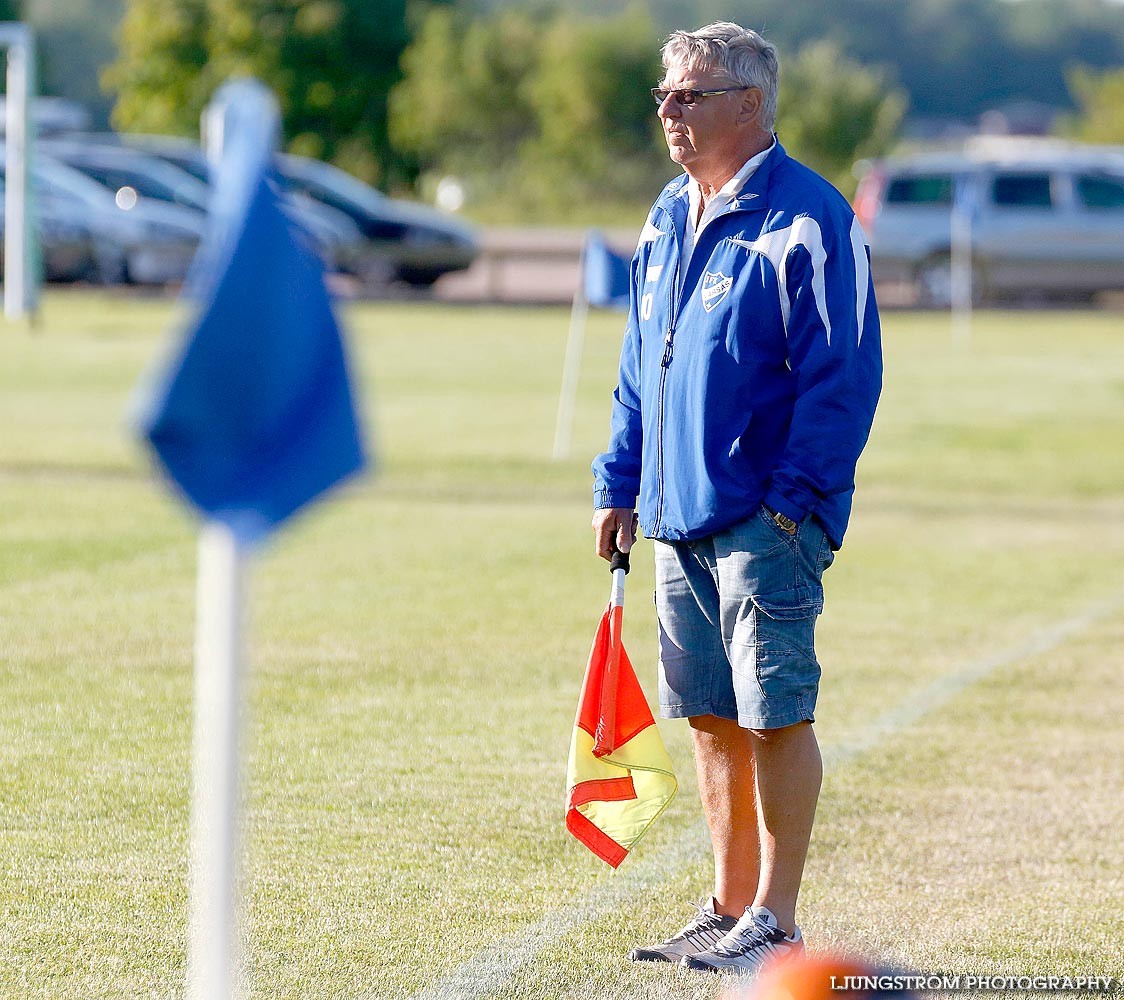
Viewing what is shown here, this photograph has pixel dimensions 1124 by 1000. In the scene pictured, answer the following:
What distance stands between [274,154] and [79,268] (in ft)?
90.9

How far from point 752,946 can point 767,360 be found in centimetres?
123

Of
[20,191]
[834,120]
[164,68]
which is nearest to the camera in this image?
[20,191]

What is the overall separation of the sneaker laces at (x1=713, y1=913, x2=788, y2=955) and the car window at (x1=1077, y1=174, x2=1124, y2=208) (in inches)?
1000

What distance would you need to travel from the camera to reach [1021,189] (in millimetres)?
27938

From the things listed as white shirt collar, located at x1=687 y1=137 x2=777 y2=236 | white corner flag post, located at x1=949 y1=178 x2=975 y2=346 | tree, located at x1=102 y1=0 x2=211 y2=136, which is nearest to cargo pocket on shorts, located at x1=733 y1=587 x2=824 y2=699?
white shirt collar, located at x1=687 y1=137 x2=777 y2=236

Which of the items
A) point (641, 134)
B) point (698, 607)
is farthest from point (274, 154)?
point (641, 134)

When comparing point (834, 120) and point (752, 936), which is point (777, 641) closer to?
point (752, 936)

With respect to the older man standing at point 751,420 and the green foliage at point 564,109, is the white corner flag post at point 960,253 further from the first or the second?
the older man standing at point 751,420

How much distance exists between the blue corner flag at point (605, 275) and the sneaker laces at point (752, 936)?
846cm

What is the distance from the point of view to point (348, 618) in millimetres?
7656

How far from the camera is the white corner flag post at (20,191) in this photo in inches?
855

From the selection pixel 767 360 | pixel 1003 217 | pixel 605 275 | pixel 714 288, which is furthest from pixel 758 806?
pixel 1003 217

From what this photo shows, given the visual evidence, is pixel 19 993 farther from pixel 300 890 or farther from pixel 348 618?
pixel 348 618

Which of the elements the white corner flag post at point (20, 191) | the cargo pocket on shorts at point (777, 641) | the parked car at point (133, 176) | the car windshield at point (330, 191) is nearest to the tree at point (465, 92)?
the car windshield at point (330, 191)
